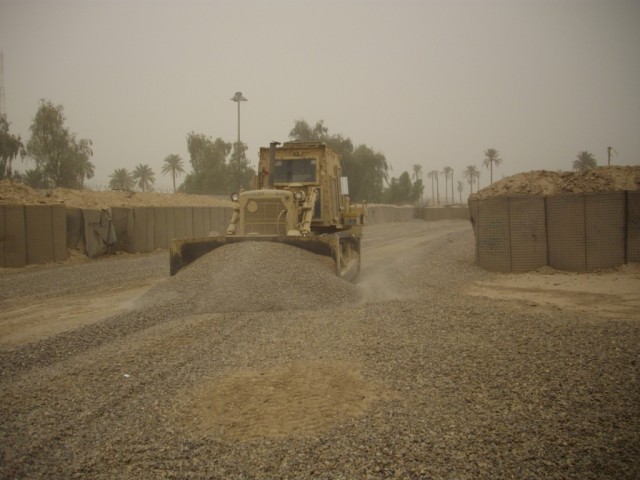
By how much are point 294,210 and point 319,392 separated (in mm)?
6930

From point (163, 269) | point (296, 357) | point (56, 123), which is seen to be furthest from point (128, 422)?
point (56, 123)

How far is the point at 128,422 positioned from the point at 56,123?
4066 cm

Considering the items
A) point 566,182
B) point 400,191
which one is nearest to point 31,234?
point 566,182

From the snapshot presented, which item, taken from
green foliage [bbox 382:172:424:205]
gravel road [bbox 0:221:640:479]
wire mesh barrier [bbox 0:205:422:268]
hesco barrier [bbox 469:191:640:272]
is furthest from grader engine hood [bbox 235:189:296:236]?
green foliage [bbox 382:172:424:205]

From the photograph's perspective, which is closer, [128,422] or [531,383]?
[128,422]

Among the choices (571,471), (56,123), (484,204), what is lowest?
(571,471)

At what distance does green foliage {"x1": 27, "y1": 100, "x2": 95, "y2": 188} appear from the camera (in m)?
37.8

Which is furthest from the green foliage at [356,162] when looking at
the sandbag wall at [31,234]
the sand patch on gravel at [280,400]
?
the sand patch on gravel at [280,400]

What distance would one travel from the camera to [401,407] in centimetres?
407

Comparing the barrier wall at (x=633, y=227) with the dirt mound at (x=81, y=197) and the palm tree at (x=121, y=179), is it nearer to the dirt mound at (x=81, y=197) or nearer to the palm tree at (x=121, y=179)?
the dirt mound at (x=81, y=197)

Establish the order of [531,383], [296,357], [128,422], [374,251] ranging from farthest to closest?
[374,251] → [296,357] → [531,383] → [128,422]

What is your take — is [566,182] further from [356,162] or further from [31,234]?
[356,162]

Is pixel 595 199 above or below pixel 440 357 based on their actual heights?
above

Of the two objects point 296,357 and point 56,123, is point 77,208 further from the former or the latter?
point 56,123
